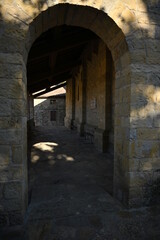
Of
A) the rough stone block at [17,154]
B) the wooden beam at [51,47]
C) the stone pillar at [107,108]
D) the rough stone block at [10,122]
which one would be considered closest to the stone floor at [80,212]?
the rough stone block at [17,154]

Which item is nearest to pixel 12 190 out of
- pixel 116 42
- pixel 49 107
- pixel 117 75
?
A: pixel 117 75

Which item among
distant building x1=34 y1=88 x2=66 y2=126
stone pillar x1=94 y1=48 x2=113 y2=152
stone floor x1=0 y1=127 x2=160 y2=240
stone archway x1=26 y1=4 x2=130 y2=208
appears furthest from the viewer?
distant building x1=34 y1=88 x2=66 y2=126

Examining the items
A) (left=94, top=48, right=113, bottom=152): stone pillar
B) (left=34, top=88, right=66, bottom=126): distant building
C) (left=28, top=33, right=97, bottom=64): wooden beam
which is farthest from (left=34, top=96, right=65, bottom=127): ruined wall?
(left=94, top=48, right=113, bottom=152): stone pillar

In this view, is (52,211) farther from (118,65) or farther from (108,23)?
(108,23)

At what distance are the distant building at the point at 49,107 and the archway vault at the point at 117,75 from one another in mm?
19438

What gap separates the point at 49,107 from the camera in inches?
849

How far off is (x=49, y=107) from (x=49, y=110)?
400 mm

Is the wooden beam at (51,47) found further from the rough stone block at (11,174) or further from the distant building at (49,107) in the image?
the distant building at (49,107)

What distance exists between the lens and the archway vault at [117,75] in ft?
6.11

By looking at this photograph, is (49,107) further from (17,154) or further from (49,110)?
(17,154)

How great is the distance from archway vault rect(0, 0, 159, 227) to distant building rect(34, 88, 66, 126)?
1944cm

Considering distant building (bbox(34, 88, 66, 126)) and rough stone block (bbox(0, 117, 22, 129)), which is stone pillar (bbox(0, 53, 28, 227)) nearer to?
rough stone block (bbox(0, 117, 22, 129))

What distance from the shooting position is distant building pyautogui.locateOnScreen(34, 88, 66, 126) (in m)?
21.5

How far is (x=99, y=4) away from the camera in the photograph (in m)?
2.04
